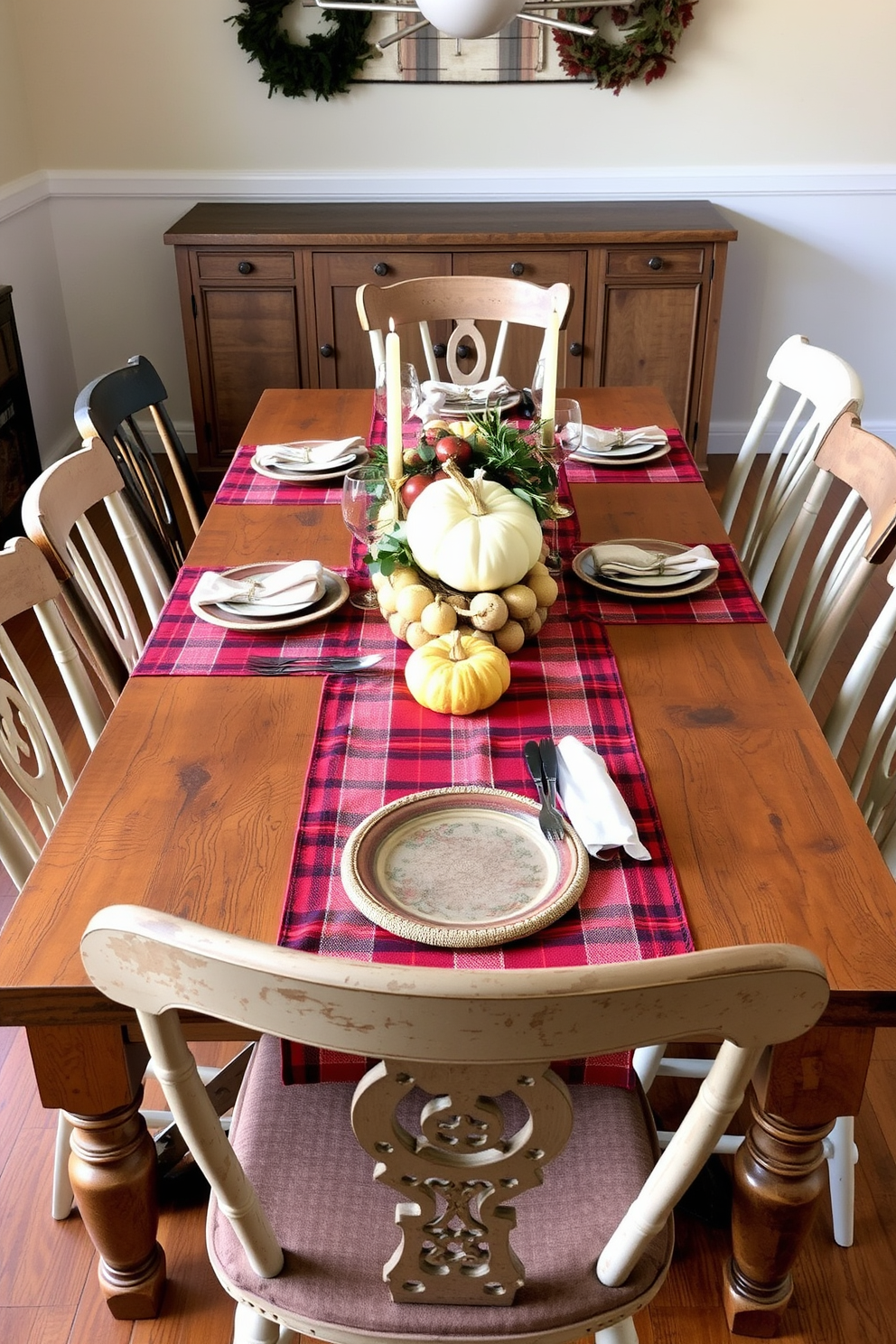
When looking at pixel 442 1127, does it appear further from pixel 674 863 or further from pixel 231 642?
pixel 231 642

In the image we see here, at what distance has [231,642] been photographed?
158cm

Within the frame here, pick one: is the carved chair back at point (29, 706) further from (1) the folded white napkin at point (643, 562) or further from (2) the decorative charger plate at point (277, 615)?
(1) the folded white napkin at point (643, 562)

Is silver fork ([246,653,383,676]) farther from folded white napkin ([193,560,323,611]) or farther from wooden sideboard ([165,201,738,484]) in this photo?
wooden sideboard ([165,201,738,484])

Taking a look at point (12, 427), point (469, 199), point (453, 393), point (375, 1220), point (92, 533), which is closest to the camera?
point (375, 1220)

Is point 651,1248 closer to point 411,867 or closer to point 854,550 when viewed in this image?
point 411,867

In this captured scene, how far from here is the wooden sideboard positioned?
3527 mm

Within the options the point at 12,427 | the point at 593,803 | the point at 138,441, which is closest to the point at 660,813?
the point at 593,803

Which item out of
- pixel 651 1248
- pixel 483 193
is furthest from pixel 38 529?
pixel 483 193

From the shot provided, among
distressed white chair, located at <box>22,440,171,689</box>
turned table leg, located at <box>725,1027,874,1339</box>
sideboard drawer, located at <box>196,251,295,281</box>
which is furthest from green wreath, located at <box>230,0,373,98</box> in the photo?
turned table leg, located at <box>725,1027,874,1339</box>

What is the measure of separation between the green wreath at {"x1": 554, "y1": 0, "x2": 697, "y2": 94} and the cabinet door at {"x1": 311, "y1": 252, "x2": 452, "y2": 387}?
81cm

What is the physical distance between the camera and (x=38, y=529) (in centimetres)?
155

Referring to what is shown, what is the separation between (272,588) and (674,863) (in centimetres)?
74

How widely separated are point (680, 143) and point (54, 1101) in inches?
144

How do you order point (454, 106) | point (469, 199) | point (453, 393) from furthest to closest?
point (469, 199), point (454, 106), point (453, 393)
